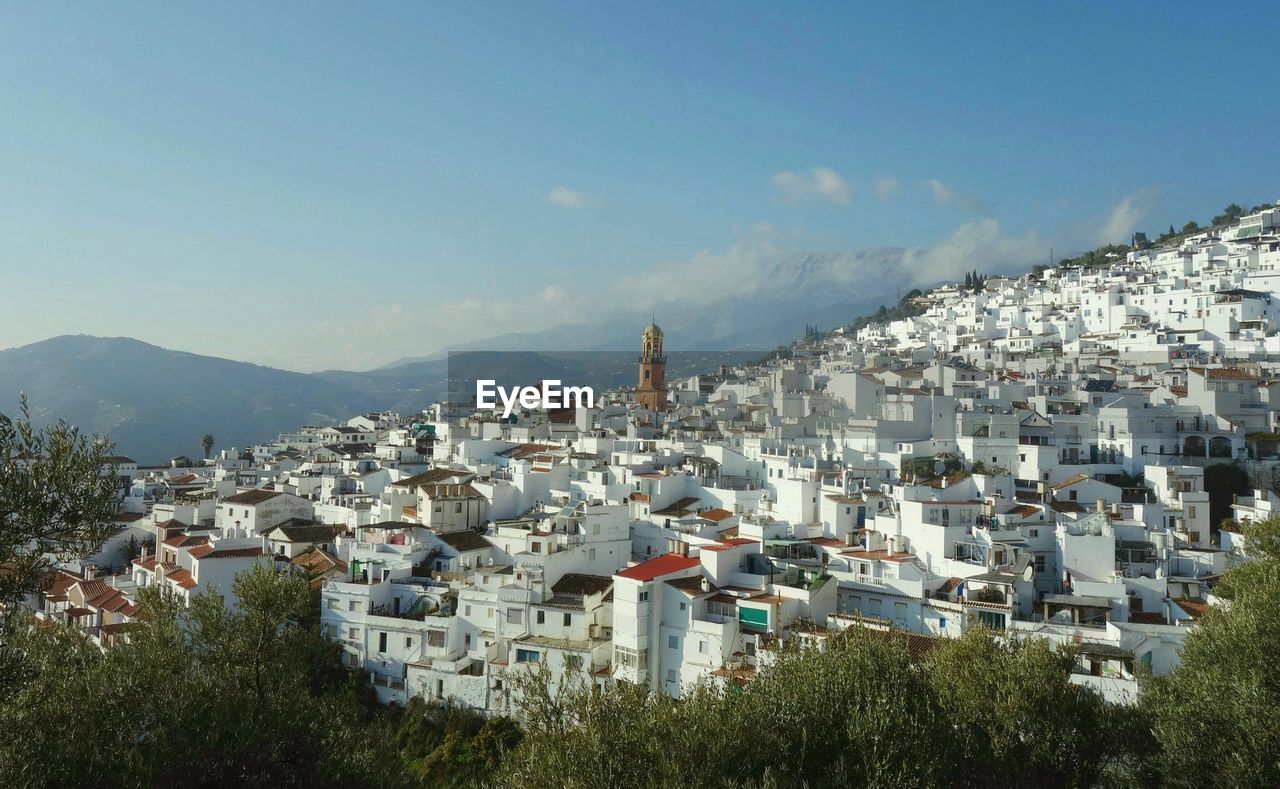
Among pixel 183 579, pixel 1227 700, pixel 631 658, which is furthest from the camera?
pixel 183 579

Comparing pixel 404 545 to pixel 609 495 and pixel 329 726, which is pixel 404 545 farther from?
pixel 329 726

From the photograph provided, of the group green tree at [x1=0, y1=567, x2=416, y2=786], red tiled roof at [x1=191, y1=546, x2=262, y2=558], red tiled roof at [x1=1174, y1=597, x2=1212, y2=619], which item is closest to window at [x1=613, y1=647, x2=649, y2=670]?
green tree at [x1=0, y1=567, x2=416, y2=786]

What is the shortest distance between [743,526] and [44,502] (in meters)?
20.1

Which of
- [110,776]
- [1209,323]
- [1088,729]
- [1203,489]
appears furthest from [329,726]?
[1209,323]

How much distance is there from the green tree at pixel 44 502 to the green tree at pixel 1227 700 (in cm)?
1533

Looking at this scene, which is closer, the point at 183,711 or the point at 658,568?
the point at 183,711

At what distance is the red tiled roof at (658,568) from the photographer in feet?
75.6

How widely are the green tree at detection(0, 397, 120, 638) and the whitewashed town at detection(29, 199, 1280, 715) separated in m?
7.91

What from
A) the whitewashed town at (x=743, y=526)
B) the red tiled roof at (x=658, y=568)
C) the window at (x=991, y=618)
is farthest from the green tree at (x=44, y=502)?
the window at (x=991, y=618)

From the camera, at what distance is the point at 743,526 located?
28.1m

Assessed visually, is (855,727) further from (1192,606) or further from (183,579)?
(183,579)

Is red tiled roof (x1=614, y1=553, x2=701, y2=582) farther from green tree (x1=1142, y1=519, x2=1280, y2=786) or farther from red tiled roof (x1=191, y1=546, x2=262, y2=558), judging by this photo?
red tiled roof (x1=191, y1=546, x2=262, y2=558)

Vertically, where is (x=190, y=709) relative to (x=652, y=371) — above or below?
below

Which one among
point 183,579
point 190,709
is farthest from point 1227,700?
point 183,579
